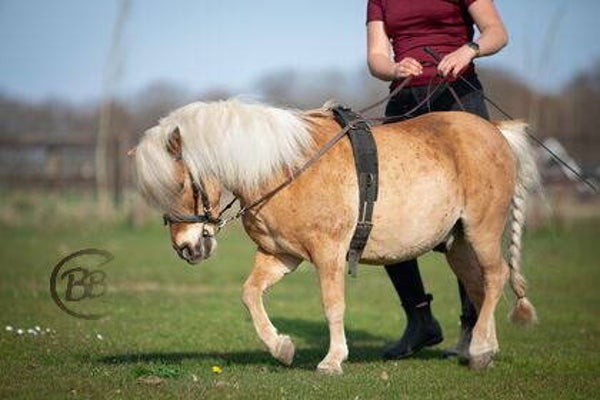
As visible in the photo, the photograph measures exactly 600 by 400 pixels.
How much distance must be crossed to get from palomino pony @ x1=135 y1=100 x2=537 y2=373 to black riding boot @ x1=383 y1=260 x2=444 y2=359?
802 millimetres

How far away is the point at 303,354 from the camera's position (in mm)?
7973

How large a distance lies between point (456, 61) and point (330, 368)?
2.64 metres

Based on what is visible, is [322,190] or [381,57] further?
[381,57]

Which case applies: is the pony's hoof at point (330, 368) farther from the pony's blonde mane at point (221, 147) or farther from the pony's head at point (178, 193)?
the pony's blonde mane at point (221, 147)

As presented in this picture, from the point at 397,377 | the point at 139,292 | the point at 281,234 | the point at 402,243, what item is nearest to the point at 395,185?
the point at 402,243

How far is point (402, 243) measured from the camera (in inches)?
264

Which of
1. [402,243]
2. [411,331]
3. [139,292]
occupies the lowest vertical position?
[139,292]

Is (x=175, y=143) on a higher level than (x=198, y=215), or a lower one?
higher

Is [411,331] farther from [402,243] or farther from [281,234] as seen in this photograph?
[281,234]

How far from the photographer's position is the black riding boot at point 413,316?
784cm

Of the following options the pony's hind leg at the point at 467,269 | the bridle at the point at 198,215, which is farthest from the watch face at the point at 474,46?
the bridle at the point at 198,215

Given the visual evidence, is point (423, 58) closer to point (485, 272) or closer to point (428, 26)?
point (428, 26)

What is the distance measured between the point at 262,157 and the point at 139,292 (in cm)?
709

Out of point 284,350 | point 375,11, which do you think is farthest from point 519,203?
point 284,350
